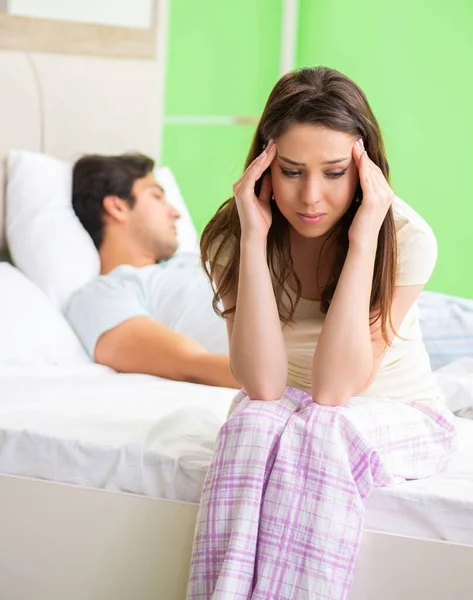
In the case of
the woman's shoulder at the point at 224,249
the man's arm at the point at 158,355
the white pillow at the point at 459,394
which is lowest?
the man's arm at the point at 158,355

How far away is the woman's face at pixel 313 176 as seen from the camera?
1515 millimetres

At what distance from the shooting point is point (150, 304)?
8.39 feet

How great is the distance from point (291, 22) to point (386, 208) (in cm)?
253

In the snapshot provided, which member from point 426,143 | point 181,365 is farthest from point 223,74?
point 181,365

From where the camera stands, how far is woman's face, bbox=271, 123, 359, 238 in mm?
1515

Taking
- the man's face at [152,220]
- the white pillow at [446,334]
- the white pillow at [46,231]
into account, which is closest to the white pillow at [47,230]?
the white pillow at [46,231]

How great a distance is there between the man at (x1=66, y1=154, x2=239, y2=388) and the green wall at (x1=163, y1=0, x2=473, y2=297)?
3.57ft

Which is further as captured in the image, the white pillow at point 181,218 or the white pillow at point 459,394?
the white pillow at point 181,218

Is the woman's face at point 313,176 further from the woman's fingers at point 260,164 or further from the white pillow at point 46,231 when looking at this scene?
the white pillow at point 46,231

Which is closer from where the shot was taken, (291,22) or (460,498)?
(460,498)

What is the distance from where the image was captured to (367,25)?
12.9ft

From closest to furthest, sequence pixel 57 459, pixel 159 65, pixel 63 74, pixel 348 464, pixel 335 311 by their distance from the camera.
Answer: pixel 348 464
pixel 335 311
pixel 57 459
pixel 63 74
pixel 159 65

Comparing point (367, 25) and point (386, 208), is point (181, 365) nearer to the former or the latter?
point (386, 208)

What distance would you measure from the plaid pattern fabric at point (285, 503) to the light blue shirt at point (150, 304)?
982 millimetres
